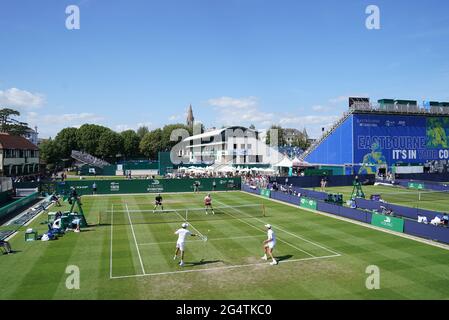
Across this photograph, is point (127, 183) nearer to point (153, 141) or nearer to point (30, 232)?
point (30, 232)

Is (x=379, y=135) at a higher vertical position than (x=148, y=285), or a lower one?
higher

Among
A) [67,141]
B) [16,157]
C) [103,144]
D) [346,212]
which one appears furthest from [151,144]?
[346,212]

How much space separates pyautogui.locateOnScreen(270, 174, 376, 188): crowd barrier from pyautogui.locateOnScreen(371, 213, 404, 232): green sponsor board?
2658cm

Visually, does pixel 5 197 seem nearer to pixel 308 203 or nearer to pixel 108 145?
pixel 308 203

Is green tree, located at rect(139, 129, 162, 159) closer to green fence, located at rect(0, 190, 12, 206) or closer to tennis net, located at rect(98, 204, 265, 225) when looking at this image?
green fence, located at rect(0, 190, 12, 206)

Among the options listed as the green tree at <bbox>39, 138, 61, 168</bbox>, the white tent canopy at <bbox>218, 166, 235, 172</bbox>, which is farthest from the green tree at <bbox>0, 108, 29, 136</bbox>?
the white tent canopy at <bbox>218, 166, 235, 172</bbox>

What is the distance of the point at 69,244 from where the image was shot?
2105 centimetres

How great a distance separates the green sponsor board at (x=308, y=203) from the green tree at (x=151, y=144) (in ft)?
323

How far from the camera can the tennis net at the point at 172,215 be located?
28.4 metres

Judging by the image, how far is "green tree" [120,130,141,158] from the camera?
12731 centimetres

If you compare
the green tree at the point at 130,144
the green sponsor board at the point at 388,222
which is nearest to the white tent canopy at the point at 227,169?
the green sponsor board at the point at 388,222
